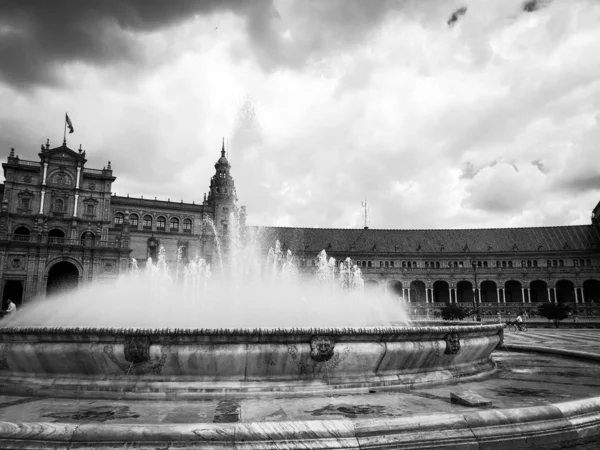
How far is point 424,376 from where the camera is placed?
7367 millimetres

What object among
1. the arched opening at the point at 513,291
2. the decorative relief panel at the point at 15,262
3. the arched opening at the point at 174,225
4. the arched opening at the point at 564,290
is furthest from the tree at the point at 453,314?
the decorative relief panel at the point at 15,262

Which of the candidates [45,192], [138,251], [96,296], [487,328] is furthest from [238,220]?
[487,328]

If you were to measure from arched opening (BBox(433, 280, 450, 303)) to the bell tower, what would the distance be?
34386mm

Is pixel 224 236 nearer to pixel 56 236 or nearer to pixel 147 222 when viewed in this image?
pixel 147 222

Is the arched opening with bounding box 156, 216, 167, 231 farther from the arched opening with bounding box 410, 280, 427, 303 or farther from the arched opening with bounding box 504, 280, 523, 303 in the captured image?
the arched opening with bounding box 504, 280, 523, 303

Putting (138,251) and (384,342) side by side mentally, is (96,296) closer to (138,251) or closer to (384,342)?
(384,342)

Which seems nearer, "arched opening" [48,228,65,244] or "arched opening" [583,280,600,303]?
"arched opening" [48,228,65,244]

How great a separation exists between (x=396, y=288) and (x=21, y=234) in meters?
52.9

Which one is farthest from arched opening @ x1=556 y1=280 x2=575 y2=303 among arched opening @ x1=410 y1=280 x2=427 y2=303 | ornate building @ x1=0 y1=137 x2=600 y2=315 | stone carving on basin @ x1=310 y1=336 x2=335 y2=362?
stone carving on basin @ x1=310 y1=336 x2=335 y2=362

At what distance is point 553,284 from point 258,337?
232 feet

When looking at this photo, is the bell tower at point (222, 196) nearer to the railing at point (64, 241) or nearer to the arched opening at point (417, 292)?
the railing at point (64, 241)

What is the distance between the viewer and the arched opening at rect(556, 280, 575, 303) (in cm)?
6625

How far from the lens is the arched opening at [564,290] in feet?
217

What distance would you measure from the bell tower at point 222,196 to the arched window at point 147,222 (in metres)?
9.47
